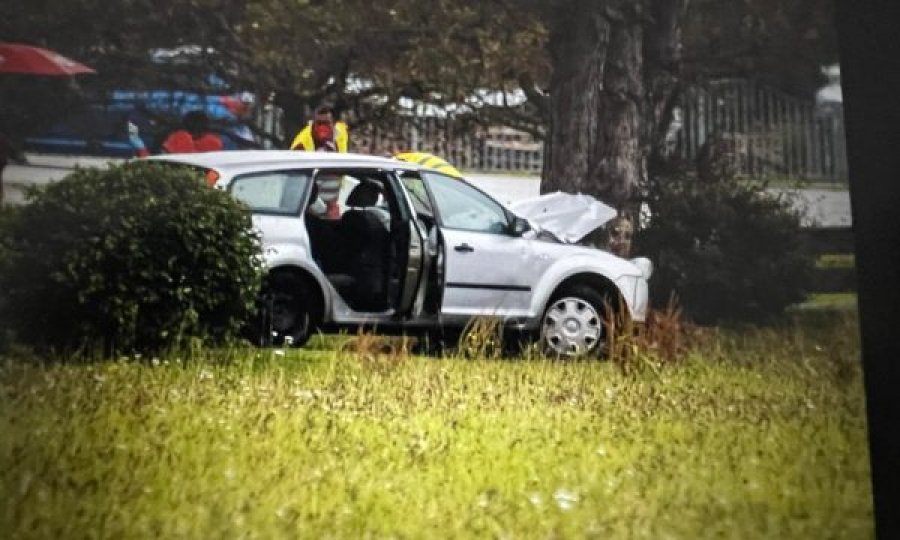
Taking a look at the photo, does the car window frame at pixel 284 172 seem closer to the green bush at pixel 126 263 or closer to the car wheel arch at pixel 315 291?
the green bush at pixel 126 263

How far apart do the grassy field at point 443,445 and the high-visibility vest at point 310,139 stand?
1.74ft

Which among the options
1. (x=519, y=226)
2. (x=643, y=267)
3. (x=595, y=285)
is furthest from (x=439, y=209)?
(x=643, y=267)

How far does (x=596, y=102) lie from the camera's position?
3.04m

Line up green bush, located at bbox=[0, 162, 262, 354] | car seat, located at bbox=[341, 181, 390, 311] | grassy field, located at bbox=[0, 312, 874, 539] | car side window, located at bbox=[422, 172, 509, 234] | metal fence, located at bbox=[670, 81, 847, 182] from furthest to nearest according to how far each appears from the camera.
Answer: metal fence, located at bbox=[670, 81, 847, 182], car side window, located at bbox=[422, 172, 509, 234], car seat, located at bbox=[341, 181, 390, 311], green bush, located at bbox=[0, 162, 262, 354], grassy field, located at bbox=[0, 312, 874, 539]

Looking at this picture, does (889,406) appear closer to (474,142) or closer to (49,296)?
(474,142)

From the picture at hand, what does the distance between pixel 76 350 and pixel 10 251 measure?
297 mm

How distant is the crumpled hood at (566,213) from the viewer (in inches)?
117

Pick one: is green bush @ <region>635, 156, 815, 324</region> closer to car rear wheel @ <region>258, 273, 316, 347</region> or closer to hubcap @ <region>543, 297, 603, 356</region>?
hubcap @ <region>543, 297, 603, 356</region>

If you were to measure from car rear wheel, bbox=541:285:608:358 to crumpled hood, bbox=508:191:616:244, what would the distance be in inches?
6.1

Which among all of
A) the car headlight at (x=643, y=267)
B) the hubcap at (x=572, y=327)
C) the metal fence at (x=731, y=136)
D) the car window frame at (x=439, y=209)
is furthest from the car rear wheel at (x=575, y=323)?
the metal fence at (x=731, y=136)

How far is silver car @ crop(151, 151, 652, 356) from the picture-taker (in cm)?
281

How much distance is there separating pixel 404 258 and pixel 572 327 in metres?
0.48

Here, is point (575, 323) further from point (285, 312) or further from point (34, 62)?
point (34, 62)

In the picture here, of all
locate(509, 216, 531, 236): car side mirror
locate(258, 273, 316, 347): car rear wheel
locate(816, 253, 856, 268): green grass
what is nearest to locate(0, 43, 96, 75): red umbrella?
locate(258, 273, 316, 347): car rear wheel
